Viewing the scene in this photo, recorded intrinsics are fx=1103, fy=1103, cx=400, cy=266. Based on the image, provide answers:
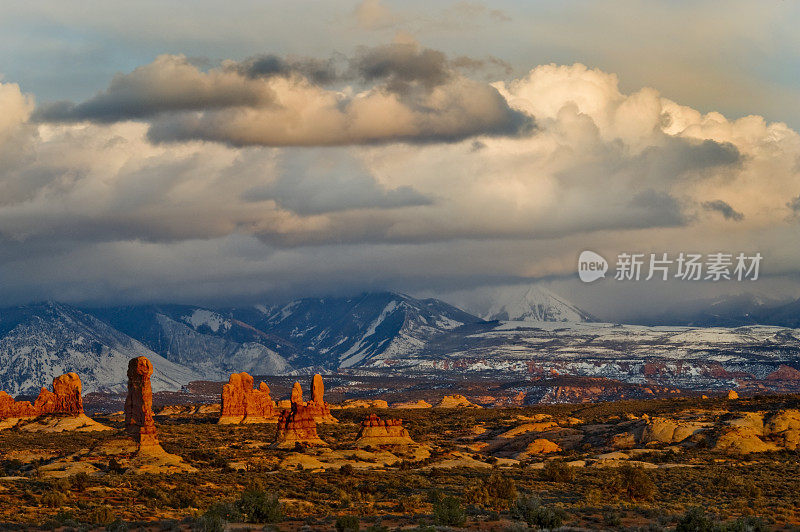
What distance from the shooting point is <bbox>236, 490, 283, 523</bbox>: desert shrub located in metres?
60.5

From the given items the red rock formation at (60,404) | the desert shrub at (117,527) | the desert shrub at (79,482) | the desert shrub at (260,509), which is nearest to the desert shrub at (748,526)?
the desert shrub at (260,509)

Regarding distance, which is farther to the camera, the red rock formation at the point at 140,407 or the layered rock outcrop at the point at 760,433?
the layered rock outcrop at the point at 760,433

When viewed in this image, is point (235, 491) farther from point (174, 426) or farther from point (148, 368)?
point (174, 426)

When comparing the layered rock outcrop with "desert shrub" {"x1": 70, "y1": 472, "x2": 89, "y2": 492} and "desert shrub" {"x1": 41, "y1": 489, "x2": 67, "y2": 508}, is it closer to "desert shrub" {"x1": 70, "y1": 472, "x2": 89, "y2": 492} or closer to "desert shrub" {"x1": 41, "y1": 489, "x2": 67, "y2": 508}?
"desert shrub" {"x1": 70, "y1": 472, "x2": 89, "y2": 492}

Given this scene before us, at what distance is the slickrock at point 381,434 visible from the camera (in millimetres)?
136288

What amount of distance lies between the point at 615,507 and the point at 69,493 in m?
38.3

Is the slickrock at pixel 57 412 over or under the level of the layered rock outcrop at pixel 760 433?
under

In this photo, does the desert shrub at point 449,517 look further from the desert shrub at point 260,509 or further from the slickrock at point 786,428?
the slickrock at point 786,428

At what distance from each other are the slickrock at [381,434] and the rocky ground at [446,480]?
10.6 ft

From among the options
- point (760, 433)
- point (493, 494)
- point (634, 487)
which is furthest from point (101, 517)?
point (760, 433)

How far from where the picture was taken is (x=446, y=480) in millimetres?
95625

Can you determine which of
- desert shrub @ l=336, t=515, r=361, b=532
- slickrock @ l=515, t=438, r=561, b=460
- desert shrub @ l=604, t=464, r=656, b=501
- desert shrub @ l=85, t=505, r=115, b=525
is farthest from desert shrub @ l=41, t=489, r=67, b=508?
slickrock @ l=515, t=438, r=561, b=460

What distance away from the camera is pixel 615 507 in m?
68.4

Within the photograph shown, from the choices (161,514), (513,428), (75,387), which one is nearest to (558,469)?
(161,514)
